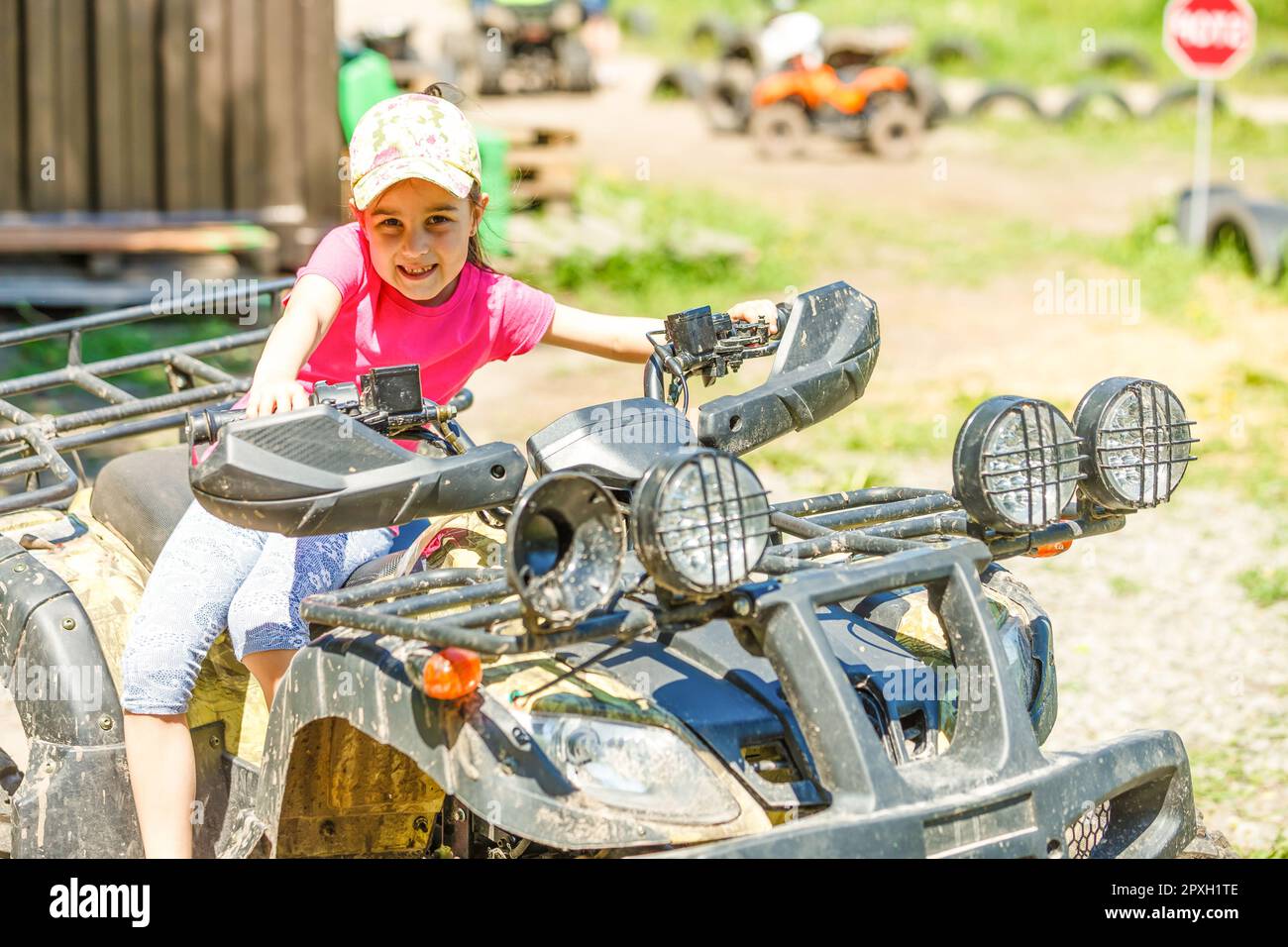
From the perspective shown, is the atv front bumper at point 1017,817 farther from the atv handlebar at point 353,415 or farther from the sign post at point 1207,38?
the sign post at point 1207,38

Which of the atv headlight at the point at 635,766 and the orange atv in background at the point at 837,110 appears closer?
the atv headlight at the point at 635,766

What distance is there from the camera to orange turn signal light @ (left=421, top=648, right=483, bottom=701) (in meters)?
2.34

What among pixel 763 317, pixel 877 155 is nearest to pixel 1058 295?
pixel 877 155

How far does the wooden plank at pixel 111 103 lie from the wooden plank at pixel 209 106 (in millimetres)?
418

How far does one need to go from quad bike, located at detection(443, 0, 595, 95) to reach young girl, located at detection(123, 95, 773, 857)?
1647 centimetres

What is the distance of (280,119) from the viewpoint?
10.2m

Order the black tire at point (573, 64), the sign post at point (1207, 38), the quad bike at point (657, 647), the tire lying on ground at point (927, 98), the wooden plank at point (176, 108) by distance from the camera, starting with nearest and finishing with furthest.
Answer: the quad bike at point (657, 647), the wooden plank at point (176, 108), the sign post at point (1207, 38), the tire lying on ground at point (927, 98), the black tire at point (573, 64)

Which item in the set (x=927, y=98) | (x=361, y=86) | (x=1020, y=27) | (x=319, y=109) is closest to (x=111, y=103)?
(x=319, y=109)

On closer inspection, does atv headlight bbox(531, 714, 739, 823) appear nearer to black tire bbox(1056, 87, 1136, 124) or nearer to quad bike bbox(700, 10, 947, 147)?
quad bike bbox(700, 10, 947, 147)

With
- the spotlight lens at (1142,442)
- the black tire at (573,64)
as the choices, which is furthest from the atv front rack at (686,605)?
the black tire at (573,64)

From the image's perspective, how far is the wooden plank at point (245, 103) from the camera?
33.1 ft

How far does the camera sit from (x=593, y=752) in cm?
247

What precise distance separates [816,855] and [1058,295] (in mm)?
9252

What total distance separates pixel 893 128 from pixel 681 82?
4.08m
